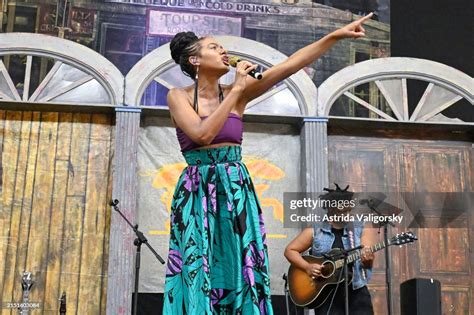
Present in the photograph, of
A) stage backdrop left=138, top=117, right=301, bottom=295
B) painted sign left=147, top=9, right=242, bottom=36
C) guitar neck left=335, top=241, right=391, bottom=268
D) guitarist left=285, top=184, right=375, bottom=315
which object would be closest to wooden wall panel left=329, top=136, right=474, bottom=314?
stage backdrop left=138, top=117, right=301, bottom=295

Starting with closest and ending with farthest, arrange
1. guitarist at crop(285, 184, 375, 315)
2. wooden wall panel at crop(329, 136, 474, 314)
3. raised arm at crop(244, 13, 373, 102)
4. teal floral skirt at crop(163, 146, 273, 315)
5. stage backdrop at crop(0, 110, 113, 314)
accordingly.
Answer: teal floral skirt at crop(163, 146, 273, 315), raised arm at crop(244, 13, 373, 102), guitarist at crop(285, 184, 375, 315), stage backdrop at crop(0, 110, 113, 314), wooden wall panel at crop(329, 136, 474, 314)

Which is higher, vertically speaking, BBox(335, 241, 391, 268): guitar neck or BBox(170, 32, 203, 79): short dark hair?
BBox(170, 32, 203, 79): short dark hair

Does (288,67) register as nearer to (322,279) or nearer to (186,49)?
(186,49)

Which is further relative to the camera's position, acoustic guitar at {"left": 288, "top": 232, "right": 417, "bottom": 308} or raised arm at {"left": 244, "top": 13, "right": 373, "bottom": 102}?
acoustic guitar at {"left": 288, "top": 232, "right": 417, "bottom": 308}

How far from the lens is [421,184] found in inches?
297

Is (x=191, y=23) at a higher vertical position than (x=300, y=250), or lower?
higher

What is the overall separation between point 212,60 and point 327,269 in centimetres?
304

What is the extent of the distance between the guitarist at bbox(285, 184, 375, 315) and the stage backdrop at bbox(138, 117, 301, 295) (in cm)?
161

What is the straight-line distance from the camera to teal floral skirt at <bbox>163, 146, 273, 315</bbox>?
2418mm

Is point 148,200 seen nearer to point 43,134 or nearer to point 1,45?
point 43,134

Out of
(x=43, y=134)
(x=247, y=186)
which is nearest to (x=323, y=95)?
(x=43, y=134)

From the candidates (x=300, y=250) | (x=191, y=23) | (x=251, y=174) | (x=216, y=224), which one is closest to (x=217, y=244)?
(x=216, y=224)

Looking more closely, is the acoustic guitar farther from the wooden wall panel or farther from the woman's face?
the woman's face

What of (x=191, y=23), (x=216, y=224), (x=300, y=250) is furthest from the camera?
(x=191, y=23)
